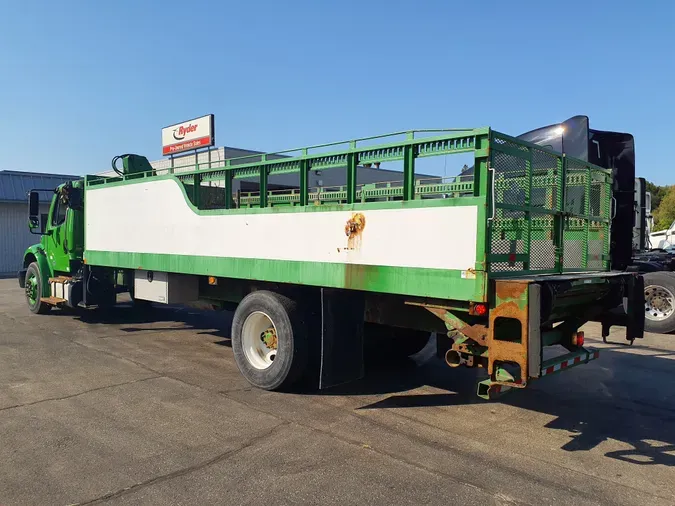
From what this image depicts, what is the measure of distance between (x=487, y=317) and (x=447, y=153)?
1459 mm

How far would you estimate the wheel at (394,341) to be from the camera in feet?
22.7

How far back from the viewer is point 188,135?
25.0 metres

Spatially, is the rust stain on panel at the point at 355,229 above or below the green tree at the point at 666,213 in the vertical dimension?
below

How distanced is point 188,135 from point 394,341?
20440 mm

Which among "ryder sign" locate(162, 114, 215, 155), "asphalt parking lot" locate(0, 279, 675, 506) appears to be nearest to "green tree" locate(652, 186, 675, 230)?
"ryder sign" locate(162, 114, 215, 155)

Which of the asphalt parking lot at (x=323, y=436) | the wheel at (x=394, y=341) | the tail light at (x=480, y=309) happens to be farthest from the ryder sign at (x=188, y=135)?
the tail light at (x=480, y=309)

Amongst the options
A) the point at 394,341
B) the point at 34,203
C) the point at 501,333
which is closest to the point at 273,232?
the point at 394,341

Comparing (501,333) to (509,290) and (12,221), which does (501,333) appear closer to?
(509,290)

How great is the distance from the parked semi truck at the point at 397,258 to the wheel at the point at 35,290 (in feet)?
12.2

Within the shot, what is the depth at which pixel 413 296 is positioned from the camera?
4996 millimetres

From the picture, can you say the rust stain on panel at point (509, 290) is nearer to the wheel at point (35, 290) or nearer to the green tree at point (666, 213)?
the wheel at point (35, 290)

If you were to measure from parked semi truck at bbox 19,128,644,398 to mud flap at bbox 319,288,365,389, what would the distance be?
2cm

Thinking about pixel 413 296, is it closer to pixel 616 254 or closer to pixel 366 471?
pixel 366 471

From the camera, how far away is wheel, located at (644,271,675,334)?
33.9ft
